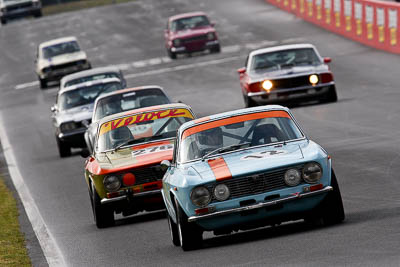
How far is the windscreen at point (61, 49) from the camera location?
42.8 meters

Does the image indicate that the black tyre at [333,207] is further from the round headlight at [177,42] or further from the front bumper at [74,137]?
the round headlight at [177,42]

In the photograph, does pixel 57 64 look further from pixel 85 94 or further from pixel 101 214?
pixel 101 214

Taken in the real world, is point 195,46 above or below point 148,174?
below

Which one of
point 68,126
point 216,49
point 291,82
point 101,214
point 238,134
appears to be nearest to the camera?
point 238,134

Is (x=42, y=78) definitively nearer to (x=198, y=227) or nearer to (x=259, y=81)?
(x=259, y=81)

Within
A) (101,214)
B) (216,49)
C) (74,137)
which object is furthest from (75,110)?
(216,49)

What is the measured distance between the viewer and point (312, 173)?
34.1ft

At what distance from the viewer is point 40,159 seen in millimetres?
24641

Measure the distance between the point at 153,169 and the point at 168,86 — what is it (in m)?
23.6

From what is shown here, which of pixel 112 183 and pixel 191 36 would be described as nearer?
pixel 112 183

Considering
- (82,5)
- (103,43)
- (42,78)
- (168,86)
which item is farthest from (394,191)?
(82,5)

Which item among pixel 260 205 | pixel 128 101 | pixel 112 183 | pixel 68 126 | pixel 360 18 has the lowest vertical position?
pixel 360 18

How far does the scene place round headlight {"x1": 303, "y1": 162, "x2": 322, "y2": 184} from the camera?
10398 millimetres

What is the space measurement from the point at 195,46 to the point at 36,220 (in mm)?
28864
